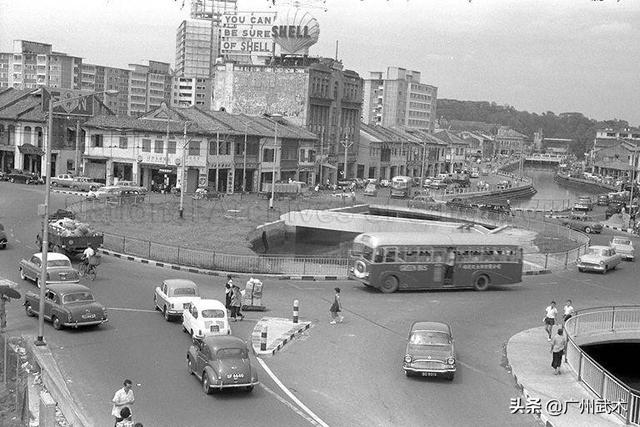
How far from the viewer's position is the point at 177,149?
85562 mm

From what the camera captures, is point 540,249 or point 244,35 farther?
point 244,35

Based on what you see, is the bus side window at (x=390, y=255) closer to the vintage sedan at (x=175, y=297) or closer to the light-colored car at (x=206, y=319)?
the vintage sedan at (x=175, y=297)

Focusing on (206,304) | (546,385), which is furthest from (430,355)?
(206,304)

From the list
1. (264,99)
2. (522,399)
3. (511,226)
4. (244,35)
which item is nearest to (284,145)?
(264,99)

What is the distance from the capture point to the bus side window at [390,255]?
40.7m

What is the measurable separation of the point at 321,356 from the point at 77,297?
938cm

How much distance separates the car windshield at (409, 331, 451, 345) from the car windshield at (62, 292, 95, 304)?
12264 mm

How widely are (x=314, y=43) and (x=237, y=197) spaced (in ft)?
148

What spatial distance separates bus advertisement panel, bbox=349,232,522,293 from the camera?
40.7 m

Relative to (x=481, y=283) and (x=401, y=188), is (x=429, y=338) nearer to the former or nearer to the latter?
(x=481, y=283)

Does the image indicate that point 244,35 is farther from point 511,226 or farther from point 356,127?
point 511,226

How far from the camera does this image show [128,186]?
3073 inches

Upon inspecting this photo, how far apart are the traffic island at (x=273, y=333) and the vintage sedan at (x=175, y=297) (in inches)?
115

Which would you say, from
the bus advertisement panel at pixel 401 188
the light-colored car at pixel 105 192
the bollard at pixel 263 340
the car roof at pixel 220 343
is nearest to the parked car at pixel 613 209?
the bus advertisement panel at pixel 401 188
